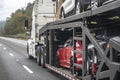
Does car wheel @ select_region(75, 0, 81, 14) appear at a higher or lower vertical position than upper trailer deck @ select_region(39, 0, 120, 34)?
higher

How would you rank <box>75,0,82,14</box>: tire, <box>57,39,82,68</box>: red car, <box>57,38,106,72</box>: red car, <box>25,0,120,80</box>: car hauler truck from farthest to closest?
<box>75,0,82,14</box>: tire, <box>57,39,82,68</box>: red car, <box>57,38,106,72</box>: red car, <box>25,0,120,80</box>: car hauler truck

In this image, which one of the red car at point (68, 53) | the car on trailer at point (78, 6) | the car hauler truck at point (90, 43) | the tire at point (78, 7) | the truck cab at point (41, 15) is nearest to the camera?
the car hauler truck at point (90, 43)

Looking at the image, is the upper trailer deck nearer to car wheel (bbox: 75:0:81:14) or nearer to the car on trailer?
the car on trailer

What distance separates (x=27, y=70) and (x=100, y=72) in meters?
8.93

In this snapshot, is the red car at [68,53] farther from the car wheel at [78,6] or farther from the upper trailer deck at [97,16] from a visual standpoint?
the car wheel at [78,6]

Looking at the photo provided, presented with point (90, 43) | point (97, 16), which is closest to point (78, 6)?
point (97, 16)

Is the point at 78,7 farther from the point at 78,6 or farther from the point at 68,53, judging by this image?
the point at 68,53

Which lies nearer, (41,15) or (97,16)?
(97,16)

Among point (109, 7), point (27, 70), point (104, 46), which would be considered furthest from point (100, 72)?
point (27, 70)


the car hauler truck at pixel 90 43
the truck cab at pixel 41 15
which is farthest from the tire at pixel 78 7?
the truck cab at pixel 41 15

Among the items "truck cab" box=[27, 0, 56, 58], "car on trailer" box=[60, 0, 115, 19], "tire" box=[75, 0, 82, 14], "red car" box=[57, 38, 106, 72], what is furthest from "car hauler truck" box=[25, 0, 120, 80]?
"truck cab" box=[27, 0, 56, 58]

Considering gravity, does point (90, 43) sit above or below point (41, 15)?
below

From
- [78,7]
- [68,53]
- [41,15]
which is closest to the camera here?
[68,53]

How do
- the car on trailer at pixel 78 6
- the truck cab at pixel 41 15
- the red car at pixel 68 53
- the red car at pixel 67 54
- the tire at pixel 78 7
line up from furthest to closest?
the truck cab at pixel 41 15 → the tire at pixel 78 7 → the red car at pixel 67 54 → the red car at pixel 68 53 → the car on trailer at pixel 78 6
